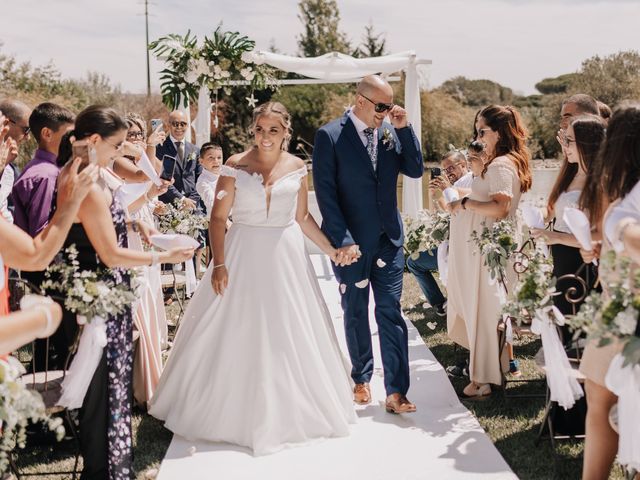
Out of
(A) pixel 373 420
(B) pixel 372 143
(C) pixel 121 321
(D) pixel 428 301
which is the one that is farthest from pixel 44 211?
(D) pixel 428 301

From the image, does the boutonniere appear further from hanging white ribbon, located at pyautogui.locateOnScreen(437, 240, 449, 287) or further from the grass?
hanging white ribbon, located at pyautogui.locateOnScreen(437, 240, 449, 287)

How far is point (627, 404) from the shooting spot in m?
2.70

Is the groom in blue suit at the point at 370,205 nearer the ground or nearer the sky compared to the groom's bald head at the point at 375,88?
nearer the ground

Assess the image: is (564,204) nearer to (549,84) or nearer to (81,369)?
(81,369)

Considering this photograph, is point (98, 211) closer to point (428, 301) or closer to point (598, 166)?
point (598, 166)

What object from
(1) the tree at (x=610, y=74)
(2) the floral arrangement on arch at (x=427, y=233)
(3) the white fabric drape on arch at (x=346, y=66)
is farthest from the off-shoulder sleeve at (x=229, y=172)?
(1) the tree at (x=610, y=74)

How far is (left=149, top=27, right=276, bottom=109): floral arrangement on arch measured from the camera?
8734mm

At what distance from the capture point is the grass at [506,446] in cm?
392

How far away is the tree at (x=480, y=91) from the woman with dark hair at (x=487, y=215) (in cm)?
5574

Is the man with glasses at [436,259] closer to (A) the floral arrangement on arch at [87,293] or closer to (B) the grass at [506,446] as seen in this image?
(B) the grass at [506,446]

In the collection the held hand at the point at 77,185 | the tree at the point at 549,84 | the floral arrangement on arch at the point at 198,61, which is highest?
the tree at the point at 549,84

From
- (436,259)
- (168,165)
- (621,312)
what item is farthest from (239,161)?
(168,165)

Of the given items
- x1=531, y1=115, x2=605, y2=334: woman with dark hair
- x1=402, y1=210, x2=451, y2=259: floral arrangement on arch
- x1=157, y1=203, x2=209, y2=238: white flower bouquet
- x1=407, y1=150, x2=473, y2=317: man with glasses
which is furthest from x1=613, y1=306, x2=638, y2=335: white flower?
x1=157, y1=203, x2=209, y2=238: white flower bouquet

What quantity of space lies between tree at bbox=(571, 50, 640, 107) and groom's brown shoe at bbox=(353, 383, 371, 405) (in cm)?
4243
